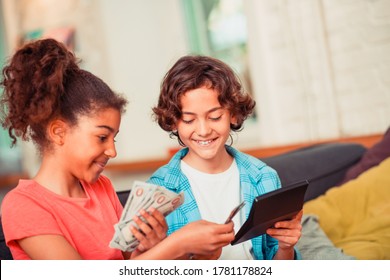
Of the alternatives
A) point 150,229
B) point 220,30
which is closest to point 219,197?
point 150,229

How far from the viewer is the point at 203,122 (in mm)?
1110

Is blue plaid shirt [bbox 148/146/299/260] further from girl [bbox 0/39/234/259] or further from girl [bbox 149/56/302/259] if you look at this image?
girl [bbox 0/39/234/259]

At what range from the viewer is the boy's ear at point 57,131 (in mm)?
956

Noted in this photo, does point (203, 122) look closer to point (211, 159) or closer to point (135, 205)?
point (211, 159)

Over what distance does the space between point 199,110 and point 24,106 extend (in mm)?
338

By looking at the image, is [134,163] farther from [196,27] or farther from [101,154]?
[101,154]

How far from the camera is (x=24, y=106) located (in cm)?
93

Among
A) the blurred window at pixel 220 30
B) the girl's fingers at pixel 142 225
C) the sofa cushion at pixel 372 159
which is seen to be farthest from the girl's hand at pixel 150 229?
the blurred window at pixel 220 30

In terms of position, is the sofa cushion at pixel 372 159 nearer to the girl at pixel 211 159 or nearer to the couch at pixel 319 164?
the couch at pixel 319 164

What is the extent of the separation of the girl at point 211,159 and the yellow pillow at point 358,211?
61 cm

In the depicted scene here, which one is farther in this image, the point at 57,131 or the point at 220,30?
the point at 220,30

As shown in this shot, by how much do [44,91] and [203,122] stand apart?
0.32 metres

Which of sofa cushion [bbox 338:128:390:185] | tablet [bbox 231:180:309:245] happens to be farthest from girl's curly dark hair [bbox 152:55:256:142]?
sofa cushion [bbox 338:128:390:185]
